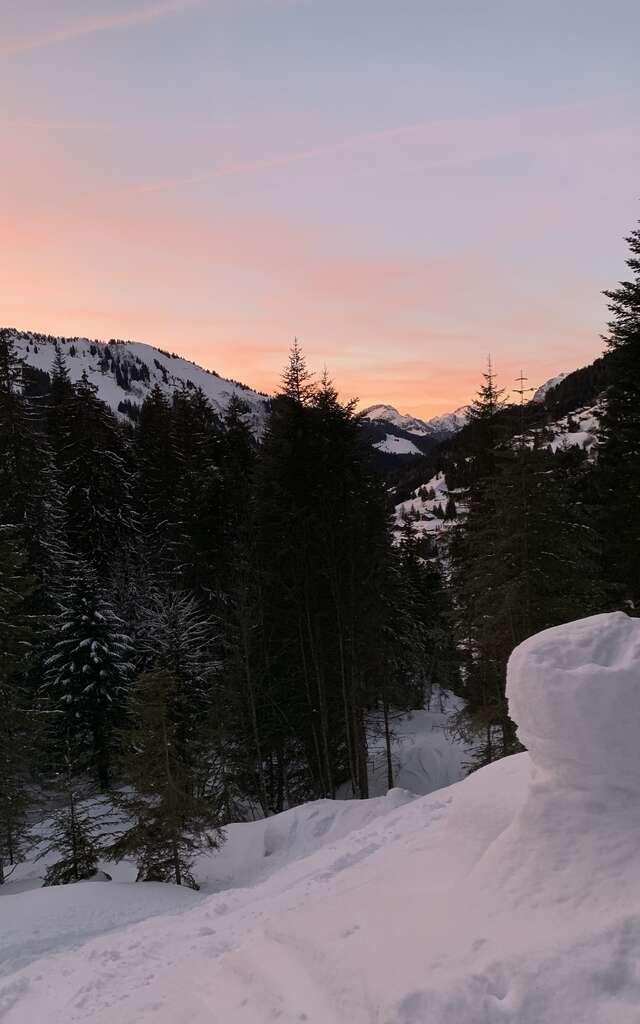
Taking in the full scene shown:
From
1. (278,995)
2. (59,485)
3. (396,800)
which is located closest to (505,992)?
(278,995)

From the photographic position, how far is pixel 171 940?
846cm

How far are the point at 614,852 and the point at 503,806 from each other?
1.78m

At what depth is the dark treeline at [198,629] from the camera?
15.9 meters

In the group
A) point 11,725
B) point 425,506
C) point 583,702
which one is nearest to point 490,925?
point 583,702

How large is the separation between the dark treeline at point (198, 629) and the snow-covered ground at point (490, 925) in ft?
23.1

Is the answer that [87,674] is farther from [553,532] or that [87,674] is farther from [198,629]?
[553,532]

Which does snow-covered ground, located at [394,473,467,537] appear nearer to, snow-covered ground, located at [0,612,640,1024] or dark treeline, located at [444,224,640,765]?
dark treeline, located at [444,224,640,765]

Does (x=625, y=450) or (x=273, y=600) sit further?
(x=273, y=600)

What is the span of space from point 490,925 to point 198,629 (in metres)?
20.9

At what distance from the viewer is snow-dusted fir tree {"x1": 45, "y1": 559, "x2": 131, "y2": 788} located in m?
24.7

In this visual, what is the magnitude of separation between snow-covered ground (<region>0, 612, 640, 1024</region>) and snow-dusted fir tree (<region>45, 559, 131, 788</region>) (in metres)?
17.3

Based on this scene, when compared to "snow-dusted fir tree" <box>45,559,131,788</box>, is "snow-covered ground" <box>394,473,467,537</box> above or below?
above

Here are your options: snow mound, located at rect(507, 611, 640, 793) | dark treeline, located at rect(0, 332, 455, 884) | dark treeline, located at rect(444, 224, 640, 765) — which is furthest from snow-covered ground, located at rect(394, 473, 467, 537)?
snow mound, located at rect(507, 611, 640, 793)

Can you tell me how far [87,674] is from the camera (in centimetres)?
2478
